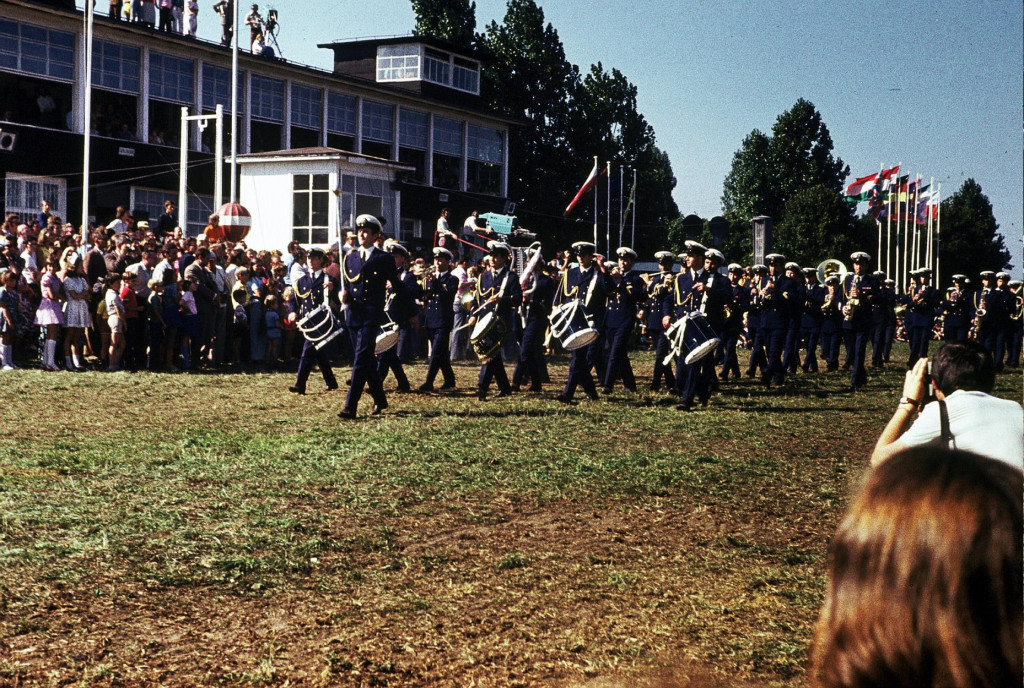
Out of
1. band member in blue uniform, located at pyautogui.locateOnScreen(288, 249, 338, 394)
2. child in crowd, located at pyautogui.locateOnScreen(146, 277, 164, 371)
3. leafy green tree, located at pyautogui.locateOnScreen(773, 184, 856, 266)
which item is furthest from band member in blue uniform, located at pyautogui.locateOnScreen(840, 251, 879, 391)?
leafy green tree, located at pyautogui.locateOnScreen(773, 184, 856, 266)

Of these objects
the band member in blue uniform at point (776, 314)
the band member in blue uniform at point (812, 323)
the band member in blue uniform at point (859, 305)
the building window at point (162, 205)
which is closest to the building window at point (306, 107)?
the building window at point (162, 205)

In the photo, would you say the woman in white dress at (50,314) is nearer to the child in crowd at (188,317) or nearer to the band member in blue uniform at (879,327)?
the child in crowd at (188,317)

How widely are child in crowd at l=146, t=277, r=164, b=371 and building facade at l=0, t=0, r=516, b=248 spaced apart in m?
5.85

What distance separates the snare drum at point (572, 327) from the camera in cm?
1580

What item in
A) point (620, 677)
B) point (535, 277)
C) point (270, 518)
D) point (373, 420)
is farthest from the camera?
point (535, 277)

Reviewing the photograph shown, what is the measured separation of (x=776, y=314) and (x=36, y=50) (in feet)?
76.1

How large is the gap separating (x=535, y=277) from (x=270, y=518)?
10.8m

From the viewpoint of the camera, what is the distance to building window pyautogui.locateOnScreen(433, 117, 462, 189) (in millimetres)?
45750

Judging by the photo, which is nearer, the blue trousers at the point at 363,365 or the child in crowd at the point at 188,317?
the blue trousers at the point at 363,365

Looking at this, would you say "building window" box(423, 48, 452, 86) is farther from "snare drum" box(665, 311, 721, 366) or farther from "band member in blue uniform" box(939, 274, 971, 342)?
"snare drum" box(665, 311, 721, 366)

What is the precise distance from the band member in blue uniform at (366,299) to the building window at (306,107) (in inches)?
1134

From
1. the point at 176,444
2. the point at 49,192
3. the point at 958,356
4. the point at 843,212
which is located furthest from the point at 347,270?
the point at 843,212

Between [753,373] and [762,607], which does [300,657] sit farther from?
[753,373]

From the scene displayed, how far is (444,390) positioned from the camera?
17.2 metres
